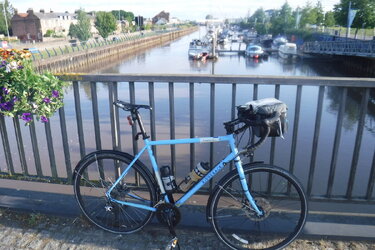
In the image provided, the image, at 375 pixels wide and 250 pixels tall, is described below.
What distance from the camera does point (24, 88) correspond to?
2869mm

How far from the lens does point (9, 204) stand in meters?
3.42

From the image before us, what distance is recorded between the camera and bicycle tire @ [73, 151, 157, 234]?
2877 mm

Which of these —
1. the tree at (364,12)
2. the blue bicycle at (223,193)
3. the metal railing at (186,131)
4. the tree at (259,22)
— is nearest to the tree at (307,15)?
the tree at (259,22)

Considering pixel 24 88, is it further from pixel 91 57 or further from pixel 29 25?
pixel 29 25

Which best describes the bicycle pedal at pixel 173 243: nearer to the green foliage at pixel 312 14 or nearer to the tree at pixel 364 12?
the tree at pixel 364 12

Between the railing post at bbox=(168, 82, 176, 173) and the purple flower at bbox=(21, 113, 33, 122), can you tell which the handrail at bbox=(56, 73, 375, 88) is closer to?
the railing post at bbox=(168, 82, 176, 173)

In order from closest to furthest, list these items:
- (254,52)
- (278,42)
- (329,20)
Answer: (254,52)
(329,20)
(278,42)

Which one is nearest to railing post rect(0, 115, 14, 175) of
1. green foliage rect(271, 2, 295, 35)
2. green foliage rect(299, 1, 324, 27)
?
green foliage rect(299, 1, 324, 27)

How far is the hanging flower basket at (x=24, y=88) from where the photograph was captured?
2.86 metres

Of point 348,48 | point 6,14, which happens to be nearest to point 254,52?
point 348,48

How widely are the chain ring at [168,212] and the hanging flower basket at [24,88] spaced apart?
1.35 metres

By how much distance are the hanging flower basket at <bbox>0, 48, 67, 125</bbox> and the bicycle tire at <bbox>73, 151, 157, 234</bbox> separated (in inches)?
25.3

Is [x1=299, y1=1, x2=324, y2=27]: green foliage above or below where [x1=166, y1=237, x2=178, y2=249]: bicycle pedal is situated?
above

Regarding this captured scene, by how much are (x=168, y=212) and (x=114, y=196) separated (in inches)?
22.4
